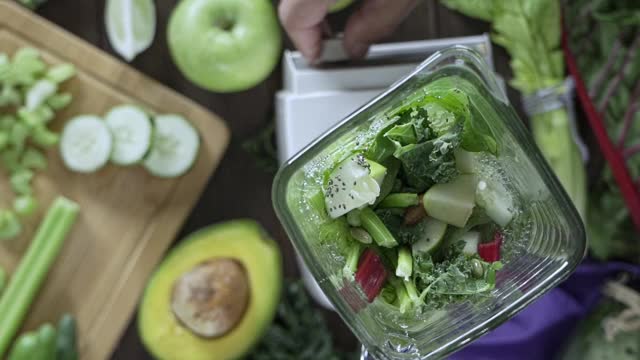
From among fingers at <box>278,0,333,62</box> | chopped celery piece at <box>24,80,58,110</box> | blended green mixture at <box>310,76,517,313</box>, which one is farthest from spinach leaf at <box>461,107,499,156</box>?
chopped celery piece at <box>24,80,58,110</box>

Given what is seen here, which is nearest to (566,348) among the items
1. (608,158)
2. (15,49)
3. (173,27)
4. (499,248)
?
(608,158)

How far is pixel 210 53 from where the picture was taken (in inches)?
39.0

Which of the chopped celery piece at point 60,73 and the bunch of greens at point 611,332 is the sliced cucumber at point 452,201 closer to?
the bunch of greens at point 611,332

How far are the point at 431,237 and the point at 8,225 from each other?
1.94 ft

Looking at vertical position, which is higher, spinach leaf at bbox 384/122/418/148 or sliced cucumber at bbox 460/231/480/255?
spinach leaf at bbox 384/122/418/148

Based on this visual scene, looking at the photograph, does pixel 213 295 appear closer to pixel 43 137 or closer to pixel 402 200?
pixel 43 137

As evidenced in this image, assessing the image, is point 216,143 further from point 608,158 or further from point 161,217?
point 608,158

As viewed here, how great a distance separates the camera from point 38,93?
1026mm

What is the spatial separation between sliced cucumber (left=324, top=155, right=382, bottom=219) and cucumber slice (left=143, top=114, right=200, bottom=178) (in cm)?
40

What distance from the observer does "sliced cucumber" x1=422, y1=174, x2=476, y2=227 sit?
2.16ft

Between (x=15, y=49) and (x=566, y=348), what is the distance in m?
0.78

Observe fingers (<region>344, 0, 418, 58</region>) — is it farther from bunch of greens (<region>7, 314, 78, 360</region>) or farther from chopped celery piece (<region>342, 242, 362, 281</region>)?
bunch of greens (<region>7, 314, 78, 360</region>)

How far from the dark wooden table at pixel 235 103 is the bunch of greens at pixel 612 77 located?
115mm

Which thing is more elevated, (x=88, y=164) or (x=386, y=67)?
(x=386, y=67)
